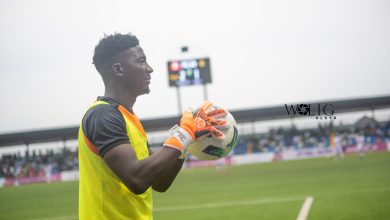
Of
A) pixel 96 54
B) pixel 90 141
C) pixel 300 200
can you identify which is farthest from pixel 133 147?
pixel 300 200

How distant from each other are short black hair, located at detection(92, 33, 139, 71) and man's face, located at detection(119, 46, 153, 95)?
4cm

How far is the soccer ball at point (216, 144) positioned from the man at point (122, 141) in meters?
0.12

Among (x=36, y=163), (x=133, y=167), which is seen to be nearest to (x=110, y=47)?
(x=133, y=167)

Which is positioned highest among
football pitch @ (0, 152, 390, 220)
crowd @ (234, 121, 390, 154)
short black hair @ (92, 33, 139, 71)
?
short black hair @ (92, 33, 139, 71)

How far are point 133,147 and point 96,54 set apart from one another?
742mm

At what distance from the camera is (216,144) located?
3.06m

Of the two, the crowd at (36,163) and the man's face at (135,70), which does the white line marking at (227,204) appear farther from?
the crowd at (36,163)

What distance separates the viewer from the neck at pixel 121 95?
3064mm

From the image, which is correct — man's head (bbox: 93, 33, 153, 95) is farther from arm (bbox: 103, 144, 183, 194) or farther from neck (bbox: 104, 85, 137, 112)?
arm (bbox: 103, 144, 183, 194)

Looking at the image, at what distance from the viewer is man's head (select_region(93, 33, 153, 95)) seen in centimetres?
307

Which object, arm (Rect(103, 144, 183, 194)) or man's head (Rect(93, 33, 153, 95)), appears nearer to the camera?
arm (Rect(103, 144, 183, 194))

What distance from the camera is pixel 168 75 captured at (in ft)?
92.9

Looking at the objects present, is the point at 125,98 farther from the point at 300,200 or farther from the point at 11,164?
the point at 11,164
